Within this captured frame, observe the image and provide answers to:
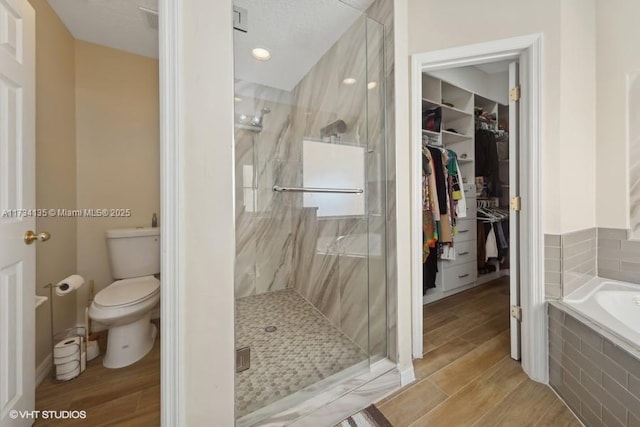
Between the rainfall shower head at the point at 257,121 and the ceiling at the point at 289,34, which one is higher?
the ceiling at the point at 289,34

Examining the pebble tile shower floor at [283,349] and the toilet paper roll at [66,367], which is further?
the toilet paper roll at [66,367]

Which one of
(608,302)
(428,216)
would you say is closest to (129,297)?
(428,216)

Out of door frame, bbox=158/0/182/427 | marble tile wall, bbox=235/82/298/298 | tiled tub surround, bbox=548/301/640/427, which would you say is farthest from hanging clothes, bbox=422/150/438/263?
door frame, bbox=158/0/182/427

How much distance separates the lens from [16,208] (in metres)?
1.02

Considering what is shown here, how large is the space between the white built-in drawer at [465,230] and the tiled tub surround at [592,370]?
51.0 inches

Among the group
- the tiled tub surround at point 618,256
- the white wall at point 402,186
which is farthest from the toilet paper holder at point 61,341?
the tiled tub surround at point 618,256

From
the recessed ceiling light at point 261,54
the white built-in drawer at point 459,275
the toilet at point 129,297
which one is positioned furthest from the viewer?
the white built-in drawer at point 459,275

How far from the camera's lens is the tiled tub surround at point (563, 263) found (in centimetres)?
134

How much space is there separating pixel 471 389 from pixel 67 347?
2.25 m

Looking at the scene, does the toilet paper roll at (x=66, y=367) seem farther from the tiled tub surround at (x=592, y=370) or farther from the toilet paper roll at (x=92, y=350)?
the tiled tub surround at (x=592, y=370)

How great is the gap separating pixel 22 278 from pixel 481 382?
226 cm

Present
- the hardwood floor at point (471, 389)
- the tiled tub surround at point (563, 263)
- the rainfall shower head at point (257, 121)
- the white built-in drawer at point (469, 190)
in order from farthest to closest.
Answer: the white built-in drawer at point (469, 190), the rainfall shower head at point (257, 121), the tiled tub surround at point (563, 263), the hardwood floor at point (471, 389)

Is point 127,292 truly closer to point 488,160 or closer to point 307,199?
point 307,199

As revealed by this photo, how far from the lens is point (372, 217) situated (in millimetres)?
1610
